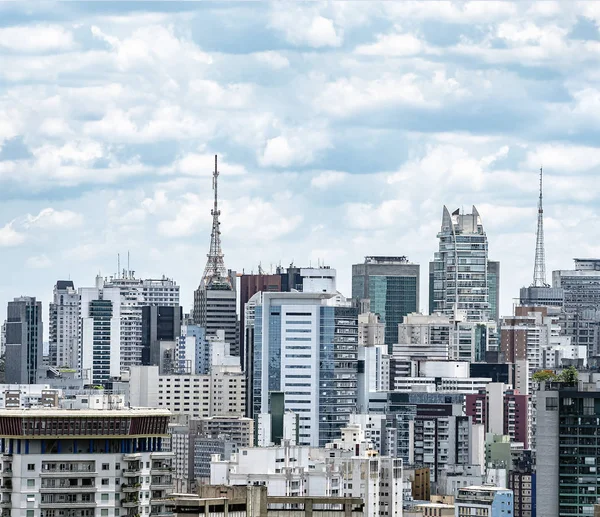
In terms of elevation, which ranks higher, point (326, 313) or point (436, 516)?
point (326, 313)

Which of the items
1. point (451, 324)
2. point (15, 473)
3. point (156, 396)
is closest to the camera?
point (15, 473)

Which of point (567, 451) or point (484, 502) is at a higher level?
point (567, 451)

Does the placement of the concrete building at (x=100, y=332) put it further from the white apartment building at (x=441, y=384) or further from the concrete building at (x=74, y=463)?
the concrete building at (x=74, y=463)

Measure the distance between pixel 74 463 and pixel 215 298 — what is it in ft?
429

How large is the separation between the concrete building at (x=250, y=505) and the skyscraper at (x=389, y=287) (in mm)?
121572

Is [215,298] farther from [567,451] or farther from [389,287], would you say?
[567,451]

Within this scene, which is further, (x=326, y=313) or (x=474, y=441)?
(x=326, y=313)

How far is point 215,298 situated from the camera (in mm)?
179375

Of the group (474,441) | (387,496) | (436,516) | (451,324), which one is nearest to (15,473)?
(387,496)

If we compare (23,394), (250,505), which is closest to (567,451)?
(250,505)

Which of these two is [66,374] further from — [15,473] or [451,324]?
[15,473]

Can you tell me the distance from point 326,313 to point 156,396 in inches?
509

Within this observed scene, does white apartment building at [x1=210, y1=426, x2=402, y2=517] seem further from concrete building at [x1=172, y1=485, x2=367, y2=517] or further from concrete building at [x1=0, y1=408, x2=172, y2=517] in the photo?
concrete building at [x1=0, y1=408, x2=172, y2=517]

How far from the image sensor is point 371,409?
458 ft
